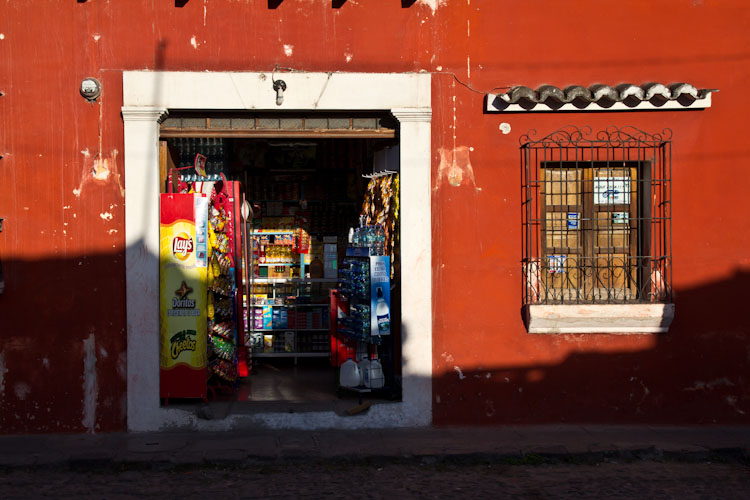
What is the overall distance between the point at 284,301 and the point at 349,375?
280cm

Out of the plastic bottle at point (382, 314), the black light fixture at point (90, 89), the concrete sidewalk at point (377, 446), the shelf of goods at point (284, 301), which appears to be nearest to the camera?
the concrete sidewalk at point (377, 446)

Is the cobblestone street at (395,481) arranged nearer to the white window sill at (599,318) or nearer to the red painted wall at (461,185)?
the red painted wall at (461,185)

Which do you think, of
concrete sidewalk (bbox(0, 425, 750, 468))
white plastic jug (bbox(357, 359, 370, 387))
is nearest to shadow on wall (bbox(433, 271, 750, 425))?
concrete sidewalk (bbox(0, 425, 750, 468))

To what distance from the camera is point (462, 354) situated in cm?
842

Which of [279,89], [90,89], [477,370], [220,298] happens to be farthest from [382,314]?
[90,89]

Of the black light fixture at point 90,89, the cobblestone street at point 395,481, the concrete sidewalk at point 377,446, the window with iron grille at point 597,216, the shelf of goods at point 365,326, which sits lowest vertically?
the cobblestone street at point 395,481

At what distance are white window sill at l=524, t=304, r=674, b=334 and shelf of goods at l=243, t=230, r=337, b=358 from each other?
376 cm

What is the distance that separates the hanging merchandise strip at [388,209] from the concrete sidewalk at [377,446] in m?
1.99

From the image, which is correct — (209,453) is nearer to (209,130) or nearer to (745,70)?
(209,130)

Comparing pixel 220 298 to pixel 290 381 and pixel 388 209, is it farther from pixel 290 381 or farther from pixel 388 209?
pixel 388 209

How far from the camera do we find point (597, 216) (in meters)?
8.73

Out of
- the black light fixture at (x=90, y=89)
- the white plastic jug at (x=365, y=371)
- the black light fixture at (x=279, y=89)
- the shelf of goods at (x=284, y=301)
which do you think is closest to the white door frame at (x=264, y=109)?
the black light fixture at (x=279, y=89)

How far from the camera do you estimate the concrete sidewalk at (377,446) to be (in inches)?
289

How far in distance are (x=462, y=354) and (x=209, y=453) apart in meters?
2.67
